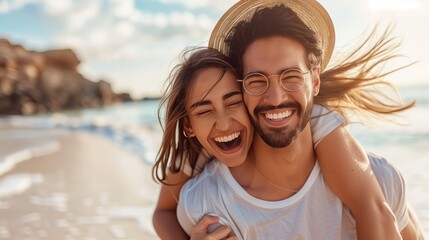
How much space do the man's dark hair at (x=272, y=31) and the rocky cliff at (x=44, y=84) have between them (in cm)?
4048

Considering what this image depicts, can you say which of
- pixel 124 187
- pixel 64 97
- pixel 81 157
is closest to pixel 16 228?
pixel 124 187

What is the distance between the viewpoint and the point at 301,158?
3.10 metres

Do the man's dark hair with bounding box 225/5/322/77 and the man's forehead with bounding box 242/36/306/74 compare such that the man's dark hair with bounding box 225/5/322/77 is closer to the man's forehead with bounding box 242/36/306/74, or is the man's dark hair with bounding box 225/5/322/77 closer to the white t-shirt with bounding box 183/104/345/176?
the man's forehead with bounding box 242/36/306/74

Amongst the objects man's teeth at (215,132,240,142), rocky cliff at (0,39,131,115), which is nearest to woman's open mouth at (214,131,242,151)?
man's teeth at (215,132,240,142)

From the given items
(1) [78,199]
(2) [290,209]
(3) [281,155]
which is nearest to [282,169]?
(3) [281,155]

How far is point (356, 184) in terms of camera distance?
2.92 meters

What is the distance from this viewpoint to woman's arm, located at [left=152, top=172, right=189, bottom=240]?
11.1 feet

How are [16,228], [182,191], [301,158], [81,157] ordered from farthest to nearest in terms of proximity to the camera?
[81,157], [16,228], [182,191], [301,158]

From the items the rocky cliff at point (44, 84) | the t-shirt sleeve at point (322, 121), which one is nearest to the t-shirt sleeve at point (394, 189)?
the t-shirt sleeve at point (322, 121)

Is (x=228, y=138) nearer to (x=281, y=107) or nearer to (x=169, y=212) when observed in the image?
(x=281, y=107)

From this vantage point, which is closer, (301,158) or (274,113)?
(274,113)

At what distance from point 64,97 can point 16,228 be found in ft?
180

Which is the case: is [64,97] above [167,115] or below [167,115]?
below

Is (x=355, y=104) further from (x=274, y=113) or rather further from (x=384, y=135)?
(x=384, y=135)
